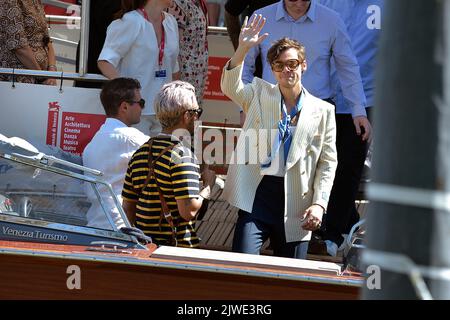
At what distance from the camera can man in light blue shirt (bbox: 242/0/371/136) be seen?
21.4ft

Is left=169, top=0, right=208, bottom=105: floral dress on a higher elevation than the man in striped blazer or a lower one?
higher

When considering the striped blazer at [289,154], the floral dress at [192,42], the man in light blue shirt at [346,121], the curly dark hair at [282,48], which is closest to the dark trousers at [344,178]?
the man in light blue shirt at [346,121]

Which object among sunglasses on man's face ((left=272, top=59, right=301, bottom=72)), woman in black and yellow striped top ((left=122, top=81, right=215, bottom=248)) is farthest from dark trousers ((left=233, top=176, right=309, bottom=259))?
sunglasses on man's face ((left=272, top=59, right=301, bottom=72))

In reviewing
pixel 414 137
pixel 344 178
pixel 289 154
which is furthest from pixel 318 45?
pixel 414 137

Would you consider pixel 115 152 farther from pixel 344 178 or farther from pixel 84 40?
pixel 344 178

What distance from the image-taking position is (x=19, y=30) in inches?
282

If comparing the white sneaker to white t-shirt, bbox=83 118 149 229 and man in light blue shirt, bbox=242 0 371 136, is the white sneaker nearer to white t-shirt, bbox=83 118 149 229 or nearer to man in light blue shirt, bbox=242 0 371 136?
man in light blue shirt, bbox=242 0 371 136

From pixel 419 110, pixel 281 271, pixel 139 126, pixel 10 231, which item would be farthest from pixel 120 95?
pixel 419 110

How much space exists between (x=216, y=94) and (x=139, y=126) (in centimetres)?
196

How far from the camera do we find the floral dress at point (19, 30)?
23.3ft

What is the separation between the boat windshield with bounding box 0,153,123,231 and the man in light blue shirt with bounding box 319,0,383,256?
1.96m

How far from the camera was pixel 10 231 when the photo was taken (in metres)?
5.21

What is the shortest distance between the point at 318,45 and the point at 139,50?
3.67 ft

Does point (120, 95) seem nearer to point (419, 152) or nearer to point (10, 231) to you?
point (10, 231)
